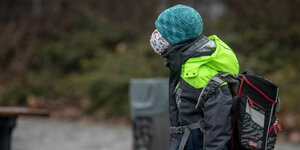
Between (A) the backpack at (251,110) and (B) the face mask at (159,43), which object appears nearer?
(A) the backpack at (251,110)

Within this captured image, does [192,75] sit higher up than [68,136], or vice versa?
[68,136]

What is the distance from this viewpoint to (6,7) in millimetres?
19203

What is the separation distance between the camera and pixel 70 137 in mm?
9516

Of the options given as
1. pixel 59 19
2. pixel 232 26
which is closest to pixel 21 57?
pixel 59 19

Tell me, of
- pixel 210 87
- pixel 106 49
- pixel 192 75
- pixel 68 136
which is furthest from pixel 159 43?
pixel 106 49

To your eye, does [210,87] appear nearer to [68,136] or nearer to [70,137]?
[70,137]

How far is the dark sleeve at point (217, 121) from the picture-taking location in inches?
92.4

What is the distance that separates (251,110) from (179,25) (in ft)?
2.06

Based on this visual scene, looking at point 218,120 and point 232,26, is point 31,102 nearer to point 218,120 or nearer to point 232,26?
point 232,26

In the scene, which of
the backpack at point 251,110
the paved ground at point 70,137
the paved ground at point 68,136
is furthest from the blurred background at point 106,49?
the backpack at point 251,110

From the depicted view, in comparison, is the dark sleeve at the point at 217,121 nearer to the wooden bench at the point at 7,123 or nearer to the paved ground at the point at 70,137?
the wooden bench at the point at 7,123

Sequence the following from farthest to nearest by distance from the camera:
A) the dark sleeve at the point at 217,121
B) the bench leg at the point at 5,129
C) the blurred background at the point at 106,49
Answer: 1. the blurred background at the point at 106,49
2. the bench leg at the point at 5,129
3. the dark sleeve at the point at 217,121

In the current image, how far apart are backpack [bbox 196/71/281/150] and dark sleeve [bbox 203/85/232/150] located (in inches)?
2.0

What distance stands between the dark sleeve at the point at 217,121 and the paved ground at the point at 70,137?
594cm
